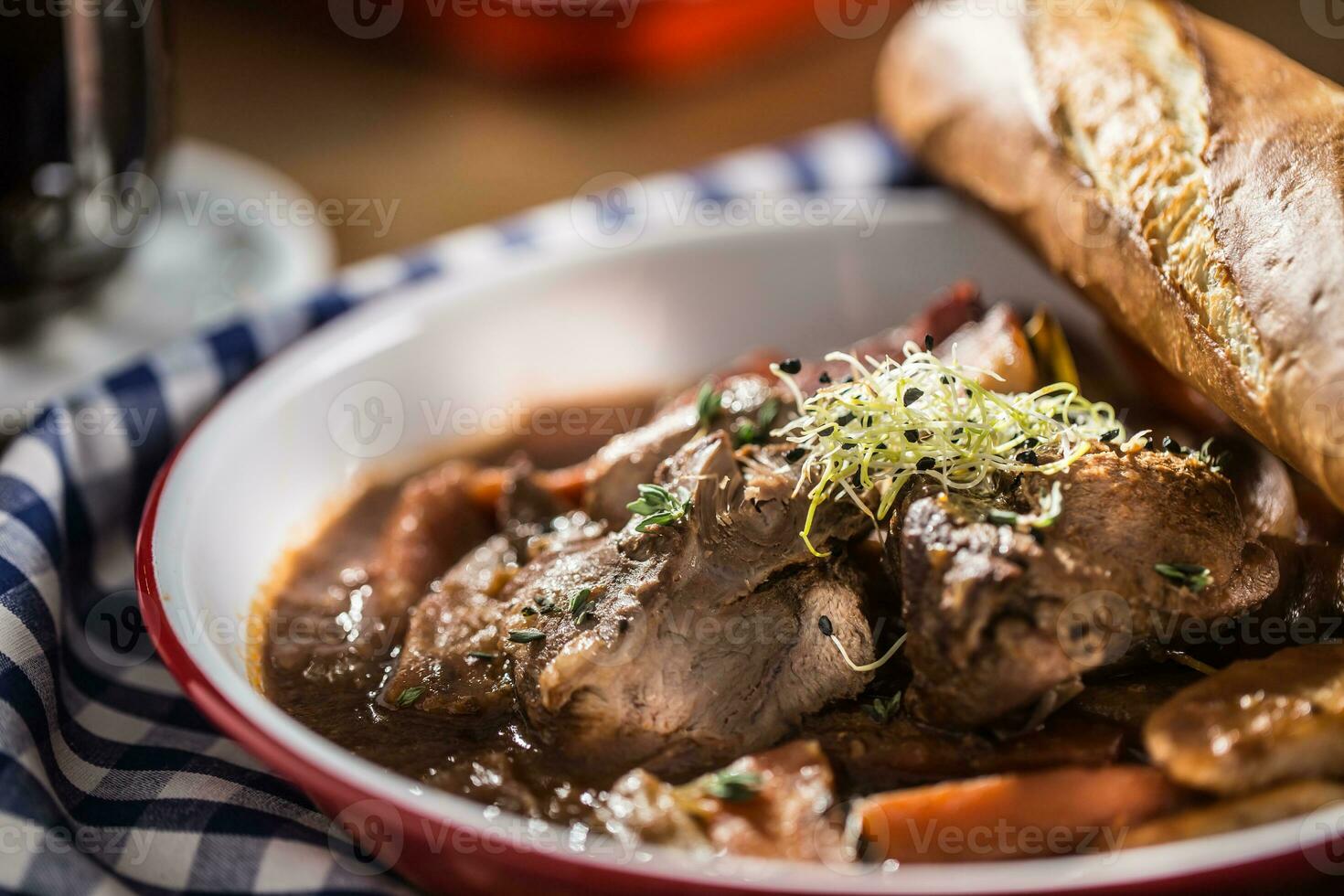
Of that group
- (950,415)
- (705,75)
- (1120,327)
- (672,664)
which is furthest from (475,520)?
(705,75)

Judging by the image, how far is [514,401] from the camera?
3869 mm

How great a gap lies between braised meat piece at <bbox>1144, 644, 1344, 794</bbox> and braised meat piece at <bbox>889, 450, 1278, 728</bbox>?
0.52ft

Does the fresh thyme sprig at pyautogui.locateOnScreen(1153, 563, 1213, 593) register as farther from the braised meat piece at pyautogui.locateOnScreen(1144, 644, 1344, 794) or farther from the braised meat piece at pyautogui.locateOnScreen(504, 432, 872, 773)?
the braised meat piece at pyautogui.locateOnScreen(504, 432, 872, 773)

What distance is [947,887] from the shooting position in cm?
189

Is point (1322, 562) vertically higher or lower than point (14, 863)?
higher

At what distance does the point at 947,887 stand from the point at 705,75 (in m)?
5.38

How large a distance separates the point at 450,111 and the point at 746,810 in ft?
16.5

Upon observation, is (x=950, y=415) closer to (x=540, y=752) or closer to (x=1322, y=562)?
(x=1322, y=562)

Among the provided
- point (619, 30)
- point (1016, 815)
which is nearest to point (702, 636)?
point (1016, 815)

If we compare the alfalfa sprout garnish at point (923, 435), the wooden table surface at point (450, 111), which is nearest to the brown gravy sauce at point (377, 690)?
the alfalfa sprout garnish at point (923, 435)

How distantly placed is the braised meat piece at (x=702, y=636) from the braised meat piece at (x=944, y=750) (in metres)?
0.12

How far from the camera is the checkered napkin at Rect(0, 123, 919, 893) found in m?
2.35

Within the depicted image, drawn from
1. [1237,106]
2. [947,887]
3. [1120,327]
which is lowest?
[947,887]

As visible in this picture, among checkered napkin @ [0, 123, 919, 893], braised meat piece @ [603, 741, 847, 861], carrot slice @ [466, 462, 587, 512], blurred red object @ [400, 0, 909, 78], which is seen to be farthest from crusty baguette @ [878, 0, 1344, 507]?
blurred red object @ [400, 0, 909, 78]
